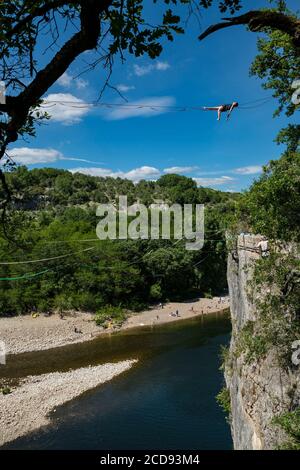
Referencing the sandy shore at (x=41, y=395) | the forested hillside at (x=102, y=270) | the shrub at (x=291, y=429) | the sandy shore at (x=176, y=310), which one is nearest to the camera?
the shrub at (x=291, y=429)

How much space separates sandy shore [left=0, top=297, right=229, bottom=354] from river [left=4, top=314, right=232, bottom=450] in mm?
2326

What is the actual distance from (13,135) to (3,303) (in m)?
44.6

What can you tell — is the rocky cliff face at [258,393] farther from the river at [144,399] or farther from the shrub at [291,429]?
the river at [144,399]

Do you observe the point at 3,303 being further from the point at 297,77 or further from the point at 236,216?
the point at 297,77

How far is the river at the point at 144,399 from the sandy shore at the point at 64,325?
2.33 m

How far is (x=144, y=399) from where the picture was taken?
915 inches

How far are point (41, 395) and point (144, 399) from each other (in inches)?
262

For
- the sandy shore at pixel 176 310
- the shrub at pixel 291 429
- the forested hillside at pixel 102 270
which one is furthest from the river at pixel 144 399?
the shrub at pixel 291 429

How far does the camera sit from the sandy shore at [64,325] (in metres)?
37.0

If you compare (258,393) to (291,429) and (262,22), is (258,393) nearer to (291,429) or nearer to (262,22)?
(291,429)

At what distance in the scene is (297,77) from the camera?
9023mm
